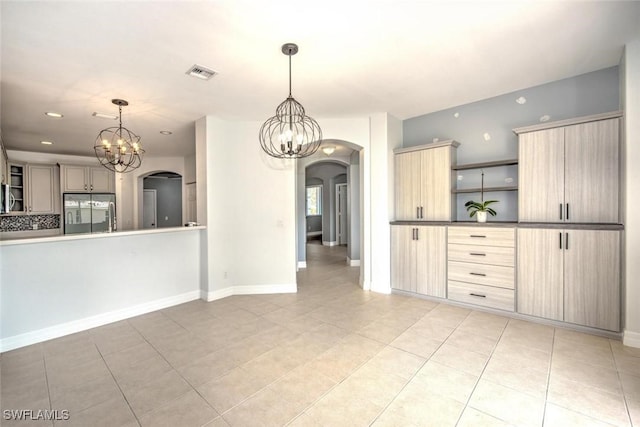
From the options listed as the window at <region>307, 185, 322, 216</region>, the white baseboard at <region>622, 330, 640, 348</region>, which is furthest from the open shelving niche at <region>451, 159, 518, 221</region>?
the window at <region>307, 185, 322, 216</region>

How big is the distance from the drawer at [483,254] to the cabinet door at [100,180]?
7.93 meters

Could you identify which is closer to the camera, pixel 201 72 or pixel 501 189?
pixel 201 72

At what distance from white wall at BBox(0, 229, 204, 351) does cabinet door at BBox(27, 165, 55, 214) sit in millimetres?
4378

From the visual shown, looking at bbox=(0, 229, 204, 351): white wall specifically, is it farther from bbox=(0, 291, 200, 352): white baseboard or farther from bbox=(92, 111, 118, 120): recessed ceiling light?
bbox=(92, 111, 118, 120): recessed ceiling light

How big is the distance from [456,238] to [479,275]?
0.55 m

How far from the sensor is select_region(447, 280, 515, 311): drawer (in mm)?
3500

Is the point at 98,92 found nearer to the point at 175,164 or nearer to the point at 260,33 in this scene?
the point at 260,33

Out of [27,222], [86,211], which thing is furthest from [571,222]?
[27,222]

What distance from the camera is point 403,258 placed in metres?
4.39

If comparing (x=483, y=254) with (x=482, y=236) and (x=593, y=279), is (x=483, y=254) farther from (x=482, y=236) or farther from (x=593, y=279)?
(x=593, y=279)

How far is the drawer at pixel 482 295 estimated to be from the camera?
11.5 feet

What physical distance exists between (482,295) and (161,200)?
32.2 ft

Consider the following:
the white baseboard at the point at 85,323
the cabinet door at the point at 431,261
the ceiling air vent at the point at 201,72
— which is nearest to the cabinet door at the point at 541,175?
the cabinet door at the point at 431,261

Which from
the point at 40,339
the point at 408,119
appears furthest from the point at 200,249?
the point at 408,119
